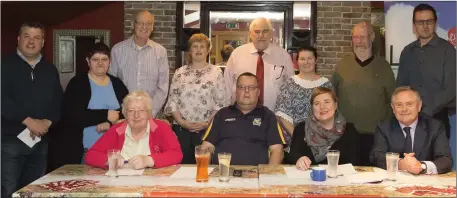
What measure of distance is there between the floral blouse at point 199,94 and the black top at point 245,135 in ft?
1.49

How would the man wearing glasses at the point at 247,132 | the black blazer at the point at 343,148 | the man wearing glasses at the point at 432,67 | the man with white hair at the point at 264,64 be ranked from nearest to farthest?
1. the black blazer at the point at 343,148
2. the man wearing glasses at the point at 247,132
3. the man wearing glasses at the point at 432,67
4. the man with white hair at the point at 264,64

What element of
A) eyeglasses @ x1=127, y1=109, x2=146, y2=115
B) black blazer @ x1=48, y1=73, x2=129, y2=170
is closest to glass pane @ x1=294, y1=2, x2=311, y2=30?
black blazer @ x1=48, y1=73, x2=129, y2=170

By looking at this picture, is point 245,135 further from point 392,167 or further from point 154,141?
point 392,167

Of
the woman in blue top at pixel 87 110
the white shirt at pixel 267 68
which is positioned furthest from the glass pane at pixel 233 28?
the woman in blue top at pixel 87 110

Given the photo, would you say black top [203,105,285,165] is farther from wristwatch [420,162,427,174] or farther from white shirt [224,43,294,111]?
wristwatch [420,162,427,174]

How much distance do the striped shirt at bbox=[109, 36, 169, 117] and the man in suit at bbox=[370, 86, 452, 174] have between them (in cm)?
176

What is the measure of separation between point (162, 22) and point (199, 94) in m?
2.54

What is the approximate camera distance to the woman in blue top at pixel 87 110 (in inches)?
132

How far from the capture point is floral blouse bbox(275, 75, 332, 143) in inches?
138

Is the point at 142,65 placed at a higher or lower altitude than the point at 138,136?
higher

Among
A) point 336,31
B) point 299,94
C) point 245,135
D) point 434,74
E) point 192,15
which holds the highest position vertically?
point 192,15

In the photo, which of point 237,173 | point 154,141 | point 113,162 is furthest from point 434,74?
point 113,162

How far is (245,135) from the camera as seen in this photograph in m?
3.19

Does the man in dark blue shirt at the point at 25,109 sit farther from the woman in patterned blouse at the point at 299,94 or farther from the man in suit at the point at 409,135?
the man in suit at the point at 409,135
